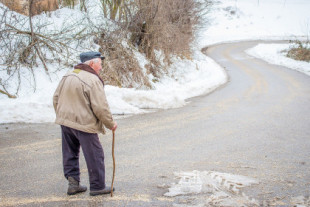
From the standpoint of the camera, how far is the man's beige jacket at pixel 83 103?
10.9 ft

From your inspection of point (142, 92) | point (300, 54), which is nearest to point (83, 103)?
point (142, 92)

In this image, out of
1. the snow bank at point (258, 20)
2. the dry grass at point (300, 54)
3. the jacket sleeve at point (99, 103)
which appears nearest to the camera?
the jacket sleeve at point (99, 103)

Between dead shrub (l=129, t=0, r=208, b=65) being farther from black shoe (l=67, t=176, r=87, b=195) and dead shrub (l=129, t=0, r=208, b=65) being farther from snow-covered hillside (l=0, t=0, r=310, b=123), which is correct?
black shoe (l=67, t=176, r=87, b=195)

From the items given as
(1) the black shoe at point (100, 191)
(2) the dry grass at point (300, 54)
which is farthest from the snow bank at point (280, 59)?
(1) the black shoe at point (100, 191)

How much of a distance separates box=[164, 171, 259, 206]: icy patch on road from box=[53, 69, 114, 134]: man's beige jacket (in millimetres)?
1298

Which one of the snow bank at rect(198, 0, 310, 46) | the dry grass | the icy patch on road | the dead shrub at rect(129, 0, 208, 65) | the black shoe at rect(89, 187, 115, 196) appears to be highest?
the snow bank at rect(198, 0, 310, 46)

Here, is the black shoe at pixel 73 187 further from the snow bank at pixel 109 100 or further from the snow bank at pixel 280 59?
the snow bank at pixel 280 59

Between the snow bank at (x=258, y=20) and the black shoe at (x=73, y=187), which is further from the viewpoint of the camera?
the snow bank at (x=258, y=20)

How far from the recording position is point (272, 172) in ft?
14.9

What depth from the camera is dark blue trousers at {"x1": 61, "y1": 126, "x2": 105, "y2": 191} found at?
3.45 meters

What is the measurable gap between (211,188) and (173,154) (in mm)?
1493

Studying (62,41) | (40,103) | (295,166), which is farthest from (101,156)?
(62,41)

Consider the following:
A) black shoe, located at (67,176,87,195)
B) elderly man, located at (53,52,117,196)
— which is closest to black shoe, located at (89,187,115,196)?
elderly man, located at (53,52,117,196)

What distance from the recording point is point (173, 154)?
533cm
